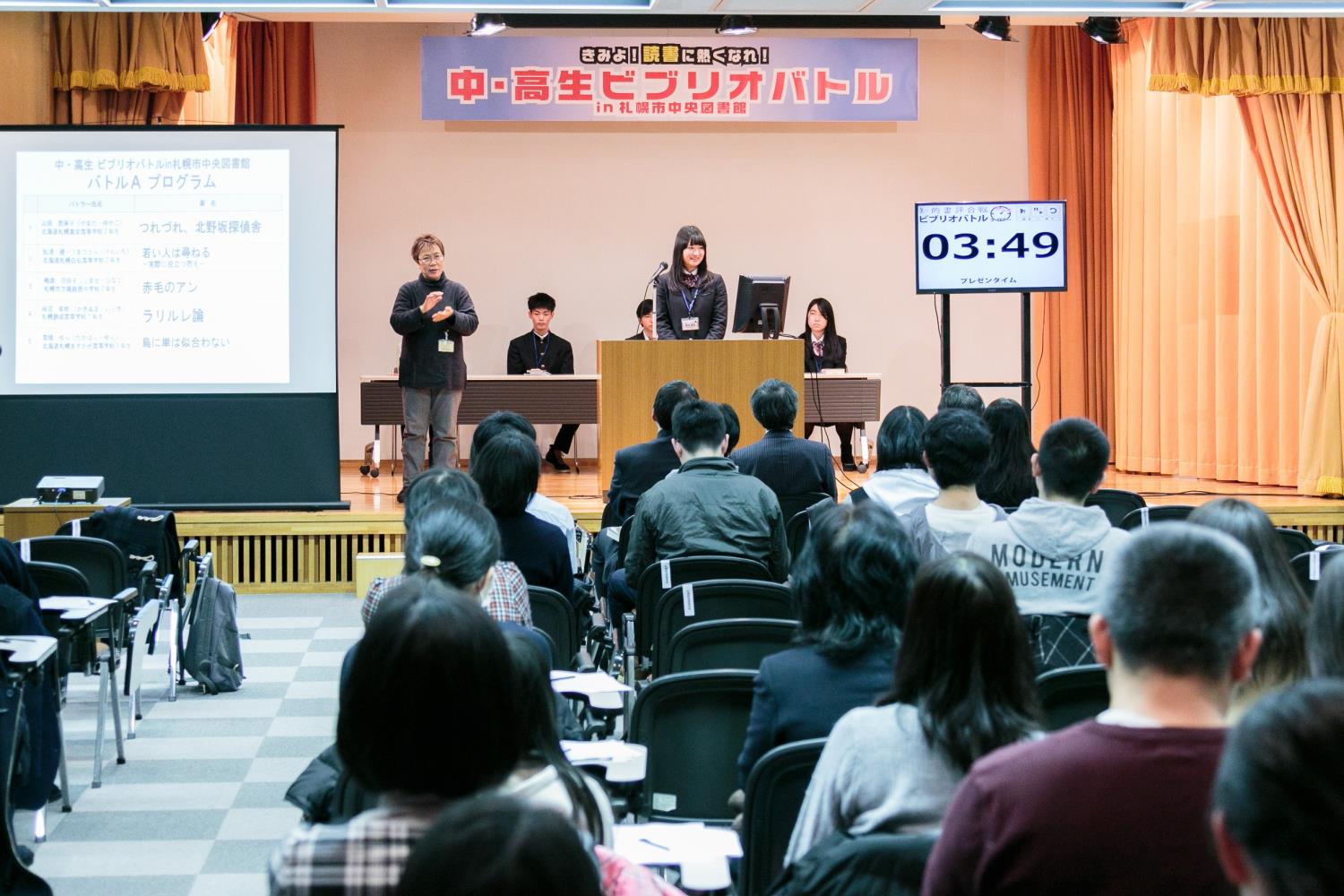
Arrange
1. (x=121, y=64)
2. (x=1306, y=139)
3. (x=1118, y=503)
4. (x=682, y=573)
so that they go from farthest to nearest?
1. (x=1306, y=139)
2. (x=121, y=64)
3. (x=1118, y=503)
4. (x=682, y=573)

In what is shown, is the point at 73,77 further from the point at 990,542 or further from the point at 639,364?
the point at 990,542

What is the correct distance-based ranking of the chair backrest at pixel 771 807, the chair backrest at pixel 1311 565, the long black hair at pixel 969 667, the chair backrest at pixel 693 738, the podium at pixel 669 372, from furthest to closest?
the podium at pixel 669 372, the chair backrest at pixel 1311 565, the chair backrest at pixel 693 738, the chair backrest at pixel 771 807, the long black hair at pixel 969 667

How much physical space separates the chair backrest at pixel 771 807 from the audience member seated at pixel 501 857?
129 cm

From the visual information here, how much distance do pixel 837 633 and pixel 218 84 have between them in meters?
7.89

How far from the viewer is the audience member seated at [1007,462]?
5.04 metres

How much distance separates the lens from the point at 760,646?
3.40 metres

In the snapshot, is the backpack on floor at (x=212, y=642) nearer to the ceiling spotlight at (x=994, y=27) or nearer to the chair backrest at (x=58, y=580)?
the chair backrest at (x=58, y=580)

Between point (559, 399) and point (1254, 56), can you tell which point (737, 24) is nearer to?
point (559, 399)

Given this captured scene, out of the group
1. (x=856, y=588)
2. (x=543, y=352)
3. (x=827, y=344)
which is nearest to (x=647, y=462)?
(x=856, y=588)

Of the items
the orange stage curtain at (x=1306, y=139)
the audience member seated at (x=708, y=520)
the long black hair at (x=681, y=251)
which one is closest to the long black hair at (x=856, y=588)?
the audience member seated at (x=708, y=520)

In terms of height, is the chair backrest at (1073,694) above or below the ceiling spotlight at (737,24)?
below

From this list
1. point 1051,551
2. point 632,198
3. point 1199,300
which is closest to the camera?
point 1051,551

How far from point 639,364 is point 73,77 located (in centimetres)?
364

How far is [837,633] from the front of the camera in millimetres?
2490
